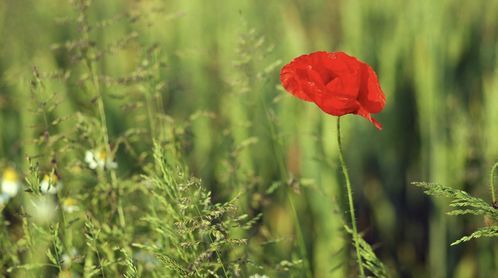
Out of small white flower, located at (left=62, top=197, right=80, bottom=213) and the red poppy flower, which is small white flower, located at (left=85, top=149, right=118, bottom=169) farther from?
the red poppy flower

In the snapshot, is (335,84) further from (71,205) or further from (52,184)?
(71,205)

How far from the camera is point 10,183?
142 cm

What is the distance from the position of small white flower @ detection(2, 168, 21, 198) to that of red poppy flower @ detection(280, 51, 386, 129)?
0.72 m

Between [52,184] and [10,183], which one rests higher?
[52,184]

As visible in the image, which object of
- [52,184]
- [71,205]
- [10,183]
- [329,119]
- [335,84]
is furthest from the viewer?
[329,119]

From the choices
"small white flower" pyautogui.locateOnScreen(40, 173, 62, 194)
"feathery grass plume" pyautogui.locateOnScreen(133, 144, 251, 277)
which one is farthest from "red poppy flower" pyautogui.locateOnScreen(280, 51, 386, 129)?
"small white flower" pyautogui.locateOnScreen(40, 173, 62, 194)

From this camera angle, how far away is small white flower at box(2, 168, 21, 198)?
1406mm

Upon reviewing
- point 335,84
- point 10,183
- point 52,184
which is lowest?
point 10,183

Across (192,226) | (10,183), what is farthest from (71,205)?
(192,226)

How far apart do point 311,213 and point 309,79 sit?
0.85 meters

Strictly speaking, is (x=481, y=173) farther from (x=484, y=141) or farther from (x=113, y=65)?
(x=113, y=65)

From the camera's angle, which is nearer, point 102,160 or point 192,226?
point 192,226

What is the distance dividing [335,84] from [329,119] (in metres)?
0.80

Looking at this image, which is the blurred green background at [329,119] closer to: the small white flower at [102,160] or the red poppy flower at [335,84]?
the small white flower at [102,160]
